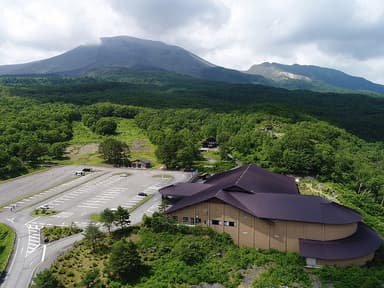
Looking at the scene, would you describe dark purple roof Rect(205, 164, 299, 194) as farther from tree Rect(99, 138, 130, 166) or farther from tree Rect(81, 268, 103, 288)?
tree Rect(99, 138, 130, 166)

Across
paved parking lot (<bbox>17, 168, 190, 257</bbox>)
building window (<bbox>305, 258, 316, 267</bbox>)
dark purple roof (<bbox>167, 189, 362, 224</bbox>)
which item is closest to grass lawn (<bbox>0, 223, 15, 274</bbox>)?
paved parking lot (<bbox>17, 168, 190, 257</bbox>)

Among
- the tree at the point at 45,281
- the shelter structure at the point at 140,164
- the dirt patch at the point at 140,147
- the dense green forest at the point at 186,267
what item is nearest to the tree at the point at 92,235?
the dense green forest at the point at 186,267

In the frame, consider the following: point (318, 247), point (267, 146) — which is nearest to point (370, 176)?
point (267, 146)

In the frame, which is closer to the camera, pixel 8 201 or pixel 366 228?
pixel 366 228

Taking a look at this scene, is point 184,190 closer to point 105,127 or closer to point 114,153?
point 114,153

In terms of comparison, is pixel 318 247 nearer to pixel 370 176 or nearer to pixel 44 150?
pixel 370 176

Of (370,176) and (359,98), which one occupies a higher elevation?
(359,98)
